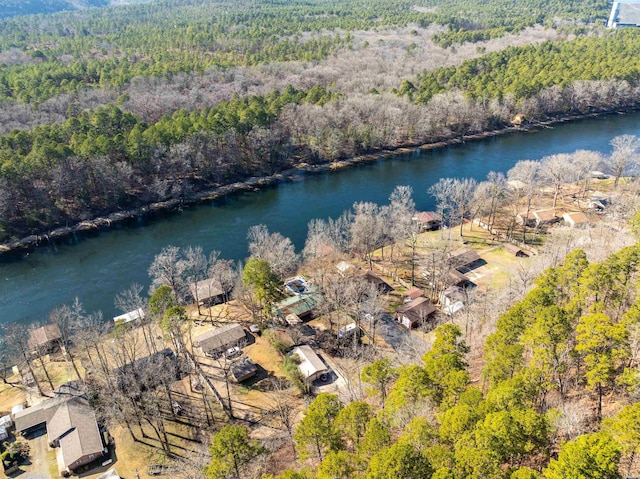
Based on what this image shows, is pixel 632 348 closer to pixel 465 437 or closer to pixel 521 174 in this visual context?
pixel 465 437

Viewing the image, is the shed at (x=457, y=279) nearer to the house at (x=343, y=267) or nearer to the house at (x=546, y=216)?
the house at (x=343, y=267)

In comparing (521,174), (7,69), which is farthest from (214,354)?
(7,69)

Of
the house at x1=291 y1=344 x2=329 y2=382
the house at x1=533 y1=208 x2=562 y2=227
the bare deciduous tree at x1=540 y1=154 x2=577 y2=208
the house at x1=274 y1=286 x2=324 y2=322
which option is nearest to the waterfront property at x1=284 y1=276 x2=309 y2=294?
the house at x1=274 y1=286 x2=324 y2=322

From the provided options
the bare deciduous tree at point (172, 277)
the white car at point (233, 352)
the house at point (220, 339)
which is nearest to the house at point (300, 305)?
the house at point (220, 339)

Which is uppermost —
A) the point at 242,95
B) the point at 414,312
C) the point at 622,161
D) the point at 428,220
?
the point at 242,95

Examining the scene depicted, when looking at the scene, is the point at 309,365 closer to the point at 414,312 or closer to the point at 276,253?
the point at 414,312

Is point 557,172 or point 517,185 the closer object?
point 557,172

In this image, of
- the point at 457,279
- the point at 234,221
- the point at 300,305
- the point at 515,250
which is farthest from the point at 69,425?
the point at 515,250
